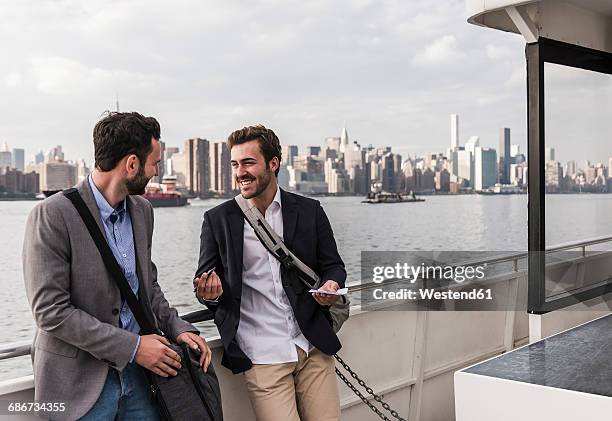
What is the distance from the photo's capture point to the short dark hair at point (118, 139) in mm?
1995

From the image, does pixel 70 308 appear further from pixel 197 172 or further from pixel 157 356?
pixel 197 172

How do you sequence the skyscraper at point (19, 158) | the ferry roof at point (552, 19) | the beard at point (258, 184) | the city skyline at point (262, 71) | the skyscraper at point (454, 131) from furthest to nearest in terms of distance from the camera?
the skyscraper at point (454, 131), the city skyline at point (262, 71), the skyscraper at point (19, 158), the ferry roof at point (552, 19), the beard at point (258, 184)

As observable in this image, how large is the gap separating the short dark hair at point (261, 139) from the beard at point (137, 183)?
56 cm

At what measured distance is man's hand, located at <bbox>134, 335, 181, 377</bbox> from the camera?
6.48 ft

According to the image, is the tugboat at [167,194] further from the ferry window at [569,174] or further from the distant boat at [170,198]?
the ferry window at [569,174]

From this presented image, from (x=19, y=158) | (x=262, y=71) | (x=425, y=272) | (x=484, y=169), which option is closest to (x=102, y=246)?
(x=425, y=272)

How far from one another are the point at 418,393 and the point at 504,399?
4.64ft

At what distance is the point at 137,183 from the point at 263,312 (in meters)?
0.78

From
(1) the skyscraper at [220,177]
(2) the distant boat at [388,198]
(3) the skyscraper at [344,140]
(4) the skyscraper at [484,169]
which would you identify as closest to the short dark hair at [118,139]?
(1) the skyscraper at [220,177]

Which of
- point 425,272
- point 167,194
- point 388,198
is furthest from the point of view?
point 388,198

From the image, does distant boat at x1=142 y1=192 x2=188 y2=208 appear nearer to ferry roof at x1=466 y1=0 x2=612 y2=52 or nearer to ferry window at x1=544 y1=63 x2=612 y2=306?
ferry window at x1=544 y1=63 x2=612 y2=306

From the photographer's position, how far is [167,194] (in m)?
36.0

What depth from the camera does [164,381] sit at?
6.69 feet

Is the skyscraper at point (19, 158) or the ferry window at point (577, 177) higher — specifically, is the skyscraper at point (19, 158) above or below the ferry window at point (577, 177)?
above
